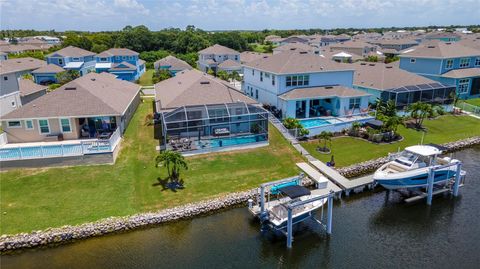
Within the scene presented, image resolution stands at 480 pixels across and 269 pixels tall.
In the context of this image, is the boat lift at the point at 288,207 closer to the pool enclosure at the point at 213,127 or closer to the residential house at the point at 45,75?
the pool enclosure at the point at 213,127

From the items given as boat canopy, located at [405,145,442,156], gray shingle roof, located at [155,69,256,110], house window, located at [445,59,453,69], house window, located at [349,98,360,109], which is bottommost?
boat canopy, located at [405,145,442,156]

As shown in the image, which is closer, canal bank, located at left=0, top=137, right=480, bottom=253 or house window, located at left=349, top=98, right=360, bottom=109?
canal bank, located at left=0, top=137, right=480, bottom=253

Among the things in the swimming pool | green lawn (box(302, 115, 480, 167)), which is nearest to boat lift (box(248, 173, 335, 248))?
green lawn (box(302, 115, 480, 167))

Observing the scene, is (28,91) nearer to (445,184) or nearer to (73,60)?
(73,60)

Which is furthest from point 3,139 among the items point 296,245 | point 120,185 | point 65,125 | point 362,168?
point 362,168

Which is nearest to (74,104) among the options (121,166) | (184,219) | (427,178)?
(121,166)

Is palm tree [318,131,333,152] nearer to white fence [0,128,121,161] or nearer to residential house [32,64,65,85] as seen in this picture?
white fence [0,128,121,161]
